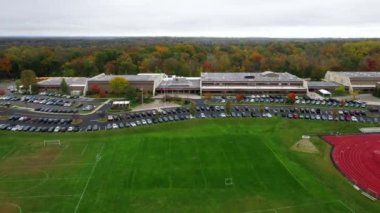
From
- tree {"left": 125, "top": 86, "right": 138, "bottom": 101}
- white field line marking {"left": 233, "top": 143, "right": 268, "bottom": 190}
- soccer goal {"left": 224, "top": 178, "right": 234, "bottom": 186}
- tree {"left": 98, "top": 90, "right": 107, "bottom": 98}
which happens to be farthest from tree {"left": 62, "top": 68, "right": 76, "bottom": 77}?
soccer goal {"left": 224, "top": 178, "right": 234, "bottom": 186}

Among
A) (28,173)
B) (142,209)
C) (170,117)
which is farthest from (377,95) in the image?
(28,173)

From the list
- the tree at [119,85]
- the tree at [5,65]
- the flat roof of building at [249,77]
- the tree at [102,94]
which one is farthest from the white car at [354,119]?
the tree at [5,65]

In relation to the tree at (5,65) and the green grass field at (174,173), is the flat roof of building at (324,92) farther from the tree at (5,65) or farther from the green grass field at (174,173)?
the tree at (5,65)

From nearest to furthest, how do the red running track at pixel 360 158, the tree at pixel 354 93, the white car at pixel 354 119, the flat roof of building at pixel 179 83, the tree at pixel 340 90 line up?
the red running track at pixel 360 158, the white car at pixel 354 119, the tree at pixel 354 93, the tree at pixel 340 90, the flat roof of building at pixel 179 83

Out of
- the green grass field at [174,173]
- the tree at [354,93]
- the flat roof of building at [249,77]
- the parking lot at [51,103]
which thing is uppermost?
the flat roof of building at [249,77]

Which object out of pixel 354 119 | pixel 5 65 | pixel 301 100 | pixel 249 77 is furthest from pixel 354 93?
pixel 5 65

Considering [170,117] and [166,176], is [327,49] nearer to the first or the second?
[170,117]

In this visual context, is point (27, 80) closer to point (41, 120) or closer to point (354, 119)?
point (41, 120)
